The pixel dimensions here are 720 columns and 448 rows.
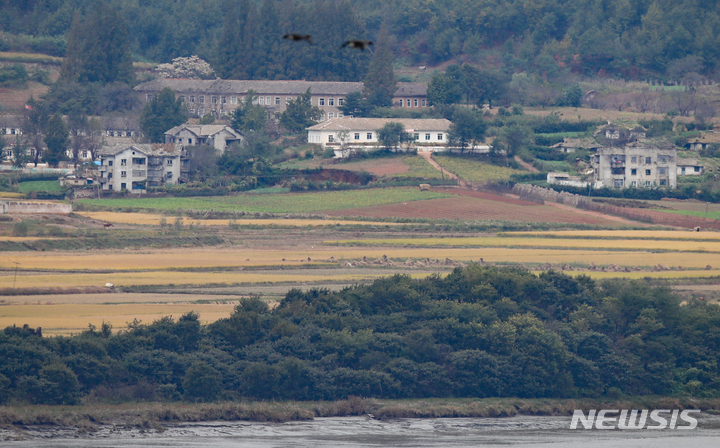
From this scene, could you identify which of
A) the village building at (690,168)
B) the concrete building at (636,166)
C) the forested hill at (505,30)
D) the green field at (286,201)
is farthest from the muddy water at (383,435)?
the forested hill at (505,30)

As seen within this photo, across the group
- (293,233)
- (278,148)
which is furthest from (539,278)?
(278,148)

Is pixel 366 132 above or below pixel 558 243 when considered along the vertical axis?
above

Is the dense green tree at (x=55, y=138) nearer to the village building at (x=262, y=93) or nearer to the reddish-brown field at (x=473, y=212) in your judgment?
the village building at (x=262, y=93)

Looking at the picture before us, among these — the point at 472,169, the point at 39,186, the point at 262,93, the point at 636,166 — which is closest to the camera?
the point at 39,186

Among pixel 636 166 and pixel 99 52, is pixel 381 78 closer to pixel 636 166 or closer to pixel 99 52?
pixel 636 166

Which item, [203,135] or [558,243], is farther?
[203,135]

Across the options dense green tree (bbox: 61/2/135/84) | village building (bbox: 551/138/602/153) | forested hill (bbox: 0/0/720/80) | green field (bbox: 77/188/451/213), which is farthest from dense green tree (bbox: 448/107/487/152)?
dense green tree (bbox: 61/2/135/84)
